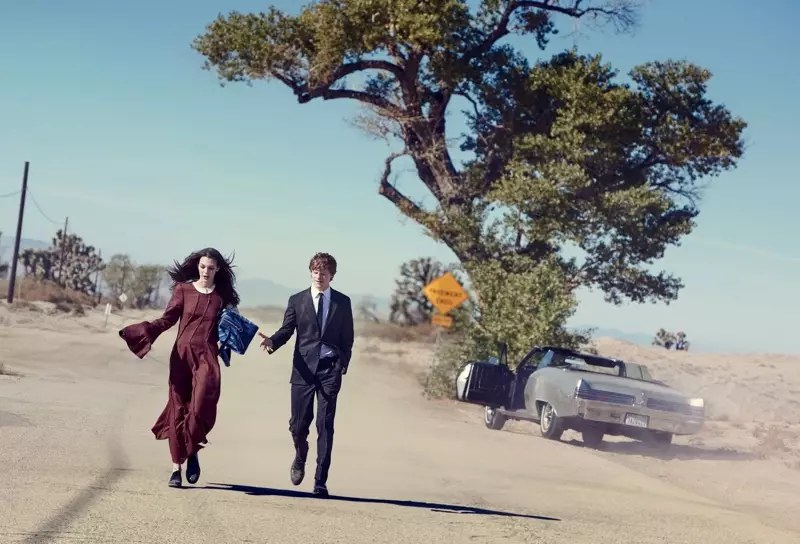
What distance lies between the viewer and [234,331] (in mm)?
9188

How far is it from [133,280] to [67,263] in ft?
39.1

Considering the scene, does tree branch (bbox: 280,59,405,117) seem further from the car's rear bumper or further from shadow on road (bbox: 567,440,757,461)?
the car's rear bumper

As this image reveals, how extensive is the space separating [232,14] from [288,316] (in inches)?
890

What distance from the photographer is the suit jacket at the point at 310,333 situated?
9.48 metres

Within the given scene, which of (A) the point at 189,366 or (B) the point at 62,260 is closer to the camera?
(A) the point at 189,366

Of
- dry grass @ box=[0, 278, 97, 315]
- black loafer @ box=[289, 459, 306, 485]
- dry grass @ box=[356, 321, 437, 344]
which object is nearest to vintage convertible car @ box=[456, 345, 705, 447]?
Result: black loafer @ box=[289, 459, 306, 485]

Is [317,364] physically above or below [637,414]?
above

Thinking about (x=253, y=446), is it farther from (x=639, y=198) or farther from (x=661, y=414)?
(x=639, y=198)

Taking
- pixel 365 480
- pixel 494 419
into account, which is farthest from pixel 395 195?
pixel 365 480

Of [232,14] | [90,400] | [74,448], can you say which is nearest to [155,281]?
[232,14]

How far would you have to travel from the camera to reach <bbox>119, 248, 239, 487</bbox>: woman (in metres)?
9.08

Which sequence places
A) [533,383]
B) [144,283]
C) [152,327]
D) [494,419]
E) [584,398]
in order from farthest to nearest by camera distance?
[144,283], [494,419], [533,383], [584,398], [152,327]

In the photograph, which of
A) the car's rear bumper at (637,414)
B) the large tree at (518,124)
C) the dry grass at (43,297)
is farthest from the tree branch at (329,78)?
the dry grass at (43,297)

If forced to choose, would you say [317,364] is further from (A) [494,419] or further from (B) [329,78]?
(B) [329,78]
